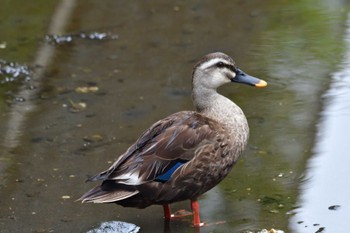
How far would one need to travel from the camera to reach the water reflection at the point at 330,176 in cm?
565

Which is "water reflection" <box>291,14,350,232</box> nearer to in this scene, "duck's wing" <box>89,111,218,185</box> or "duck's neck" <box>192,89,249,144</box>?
"duck's neck" <box>192,89,249,144</box>

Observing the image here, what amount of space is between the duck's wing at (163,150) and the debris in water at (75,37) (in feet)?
12.0

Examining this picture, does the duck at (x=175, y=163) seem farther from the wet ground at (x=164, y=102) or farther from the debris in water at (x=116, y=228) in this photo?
the wet ground at (x=164, y=102)

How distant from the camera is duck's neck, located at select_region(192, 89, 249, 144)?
607 cm

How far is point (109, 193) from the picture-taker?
224 inches

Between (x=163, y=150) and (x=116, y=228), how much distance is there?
0.59 m

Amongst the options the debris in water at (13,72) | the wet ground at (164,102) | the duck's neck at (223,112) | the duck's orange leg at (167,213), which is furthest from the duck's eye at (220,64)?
the debris in water at (13,72)

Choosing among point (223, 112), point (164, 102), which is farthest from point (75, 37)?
point (223, 112)

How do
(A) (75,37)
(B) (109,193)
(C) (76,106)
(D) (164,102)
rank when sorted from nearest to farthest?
(B) (109,193)
(D) (164,102)
(C) (76,106)
(A) (75,37)

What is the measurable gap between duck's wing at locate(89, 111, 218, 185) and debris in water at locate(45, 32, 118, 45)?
366 cm

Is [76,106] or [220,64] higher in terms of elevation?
[220,64]

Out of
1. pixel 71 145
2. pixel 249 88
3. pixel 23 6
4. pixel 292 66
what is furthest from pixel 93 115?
pixel 23 6

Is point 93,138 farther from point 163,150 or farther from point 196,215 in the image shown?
point 196,215

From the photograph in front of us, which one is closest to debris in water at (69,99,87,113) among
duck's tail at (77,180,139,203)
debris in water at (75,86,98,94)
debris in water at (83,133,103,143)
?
debris in water at (75,86,98,94)
